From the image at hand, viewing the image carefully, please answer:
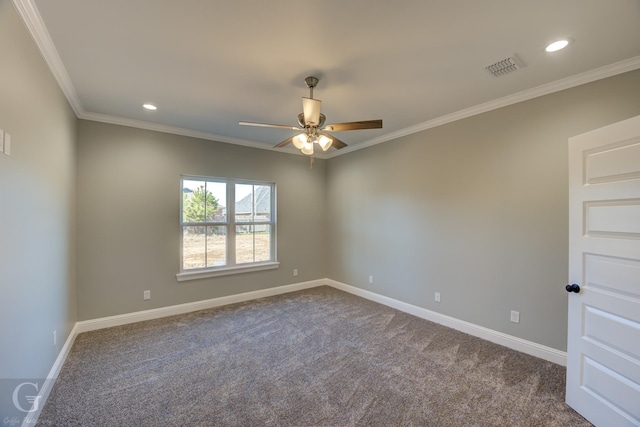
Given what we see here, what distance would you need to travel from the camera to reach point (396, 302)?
13.4ft

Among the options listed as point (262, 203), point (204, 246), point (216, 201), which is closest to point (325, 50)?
point (216, 201)

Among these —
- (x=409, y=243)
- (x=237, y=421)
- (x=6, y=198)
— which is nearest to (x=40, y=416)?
(x=237, y=421)

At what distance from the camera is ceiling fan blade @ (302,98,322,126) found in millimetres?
2236

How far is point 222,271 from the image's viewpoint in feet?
13.9

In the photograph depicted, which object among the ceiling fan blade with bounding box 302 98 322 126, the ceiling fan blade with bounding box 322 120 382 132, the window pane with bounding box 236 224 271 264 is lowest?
the window pane with bounding box 236 224 271 264

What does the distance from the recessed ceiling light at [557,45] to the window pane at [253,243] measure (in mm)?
4207

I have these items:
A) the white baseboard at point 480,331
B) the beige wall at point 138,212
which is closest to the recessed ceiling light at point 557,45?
the white baseboard at point 480,331

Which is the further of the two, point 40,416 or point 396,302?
point 396,302

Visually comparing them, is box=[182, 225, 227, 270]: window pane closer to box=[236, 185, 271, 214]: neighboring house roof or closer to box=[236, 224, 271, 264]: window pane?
box=[236, 224, 271, 264]: window pane

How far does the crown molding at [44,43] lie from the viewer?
1.59m

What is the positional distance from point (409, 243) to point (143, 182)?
3872mm

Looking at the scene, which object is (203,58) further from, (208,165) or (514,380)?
(514,380)

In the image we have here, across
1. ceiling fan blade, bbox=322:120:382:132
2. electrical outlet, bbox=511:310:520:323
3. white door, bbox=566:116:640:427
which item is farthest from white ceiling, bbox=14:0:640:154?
electrical outlet, bbox=511:310:520:323

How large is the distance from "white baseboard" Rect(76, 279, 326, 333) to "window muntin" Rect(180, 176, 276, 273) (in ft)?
1.64
